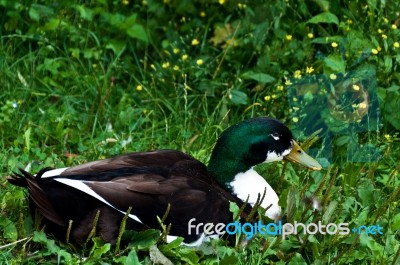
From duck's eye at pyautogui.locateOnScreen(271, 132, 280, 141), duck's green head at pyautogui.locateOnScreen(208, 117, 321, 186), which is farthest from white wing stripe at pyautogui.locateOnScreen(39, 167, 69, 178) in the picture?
duck's eye at pyautogui.locateOnScreen(271, 132, 280, 141)

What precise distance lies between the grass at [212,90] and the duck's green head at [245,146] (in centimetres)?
21

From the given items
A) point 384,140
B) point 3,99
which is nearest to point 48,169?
point 3,99

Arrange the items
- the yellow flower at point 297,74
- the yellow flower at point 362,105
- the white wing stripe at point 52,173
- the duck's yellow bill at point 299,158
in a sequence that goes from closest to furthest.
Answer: the white wing stripe at point 52,173
the duck's yellow bill at point 299,158
the yellow flower at point 362,105
the yellow flower at point 297,74

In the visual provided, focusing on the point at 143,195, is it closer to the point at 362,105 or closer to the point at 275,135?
the point at 275,135

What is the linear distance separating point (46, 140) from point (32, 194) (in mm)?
1175

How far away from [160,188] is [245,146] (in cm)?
51

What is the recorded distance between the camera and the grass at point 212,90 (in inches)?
192

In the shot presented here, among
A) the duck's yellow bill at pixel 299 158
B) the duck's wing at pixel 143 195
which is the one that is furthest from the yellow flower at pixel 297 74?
the duck's wing at pixel 143 195

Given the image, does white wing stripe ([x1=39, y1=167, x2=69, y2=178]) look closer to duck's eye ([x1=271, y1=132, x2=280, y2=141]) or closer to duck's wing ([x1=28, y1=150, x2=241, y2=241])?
duck's wing ([x1=28, y1=150, x2=241, y2=241])

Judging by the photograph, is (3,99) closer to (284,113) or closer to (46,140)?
(46,140)

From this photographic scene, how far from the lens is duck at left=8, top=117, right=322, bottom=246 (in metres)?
4.47

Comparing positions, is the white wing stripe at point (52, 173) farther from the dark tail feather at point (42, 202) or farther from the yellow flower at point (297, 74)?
the yellow flower at point (297, 74)

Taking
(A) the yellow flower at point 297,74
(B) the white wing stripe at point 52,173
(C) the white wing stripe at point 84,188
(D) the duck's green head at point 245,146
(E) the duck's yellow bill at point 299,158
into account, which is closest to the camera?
(C) the white wing stripe at point 84,188

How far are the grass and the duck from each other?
0.14 m
